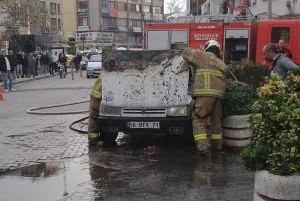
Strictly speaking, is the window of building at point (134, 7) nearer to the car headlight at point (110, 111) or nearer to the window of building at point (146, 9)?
the window of building at point (146, 9)

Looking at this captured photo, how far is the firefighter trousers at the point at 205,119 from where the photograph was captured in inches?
287

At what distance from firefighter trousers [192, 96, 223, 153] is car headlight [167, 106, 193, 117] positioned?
0.44ft

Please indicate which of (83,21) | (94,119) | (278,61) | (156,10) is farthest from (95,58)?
(156,10)

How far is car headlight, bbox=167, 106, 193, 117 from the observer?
7.61m

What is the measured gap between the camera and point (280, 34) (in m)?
15.7

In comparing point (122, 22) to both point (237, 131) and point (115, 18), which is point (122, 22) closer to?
point (115, 18)

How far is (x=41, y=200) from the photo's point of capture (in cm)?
544

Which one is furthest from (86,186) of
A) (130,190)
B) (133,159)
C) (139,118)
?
(139,118)

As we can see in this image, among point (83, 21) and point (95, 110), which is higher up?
point (83, 21)

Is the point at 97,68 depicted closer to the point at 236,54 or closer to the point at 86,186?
the point at 236,54

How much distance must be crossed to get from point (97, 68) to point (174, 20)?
12514 mm

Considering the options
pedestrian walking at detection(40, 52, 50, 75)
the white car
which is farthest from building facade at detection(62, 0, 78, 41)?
the white car

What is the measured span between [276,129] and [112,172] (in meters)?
3.08

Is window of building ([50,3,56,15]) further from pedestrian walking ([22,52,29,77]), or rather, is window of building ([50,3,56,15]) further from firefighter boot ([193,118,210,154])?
firefighter boot ([193,118,210,154])
